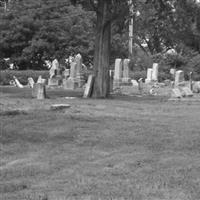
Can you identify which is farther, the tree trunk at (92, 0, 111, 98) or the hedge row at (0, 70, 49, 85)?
the hedge row at (0, 70, 49, 85)

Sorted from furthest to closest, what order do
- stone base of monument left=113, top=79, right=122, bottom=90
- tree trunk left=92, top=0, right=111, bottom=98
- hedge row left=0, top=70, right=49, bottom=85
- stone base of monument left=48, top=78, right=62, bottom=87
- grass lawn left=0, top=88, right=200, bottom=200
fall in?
hedge row left=0, top=70, right=49, bottom=85 < stone base of monument left=48, top=78, right=62, bottom=87 < stone base of monument left=113, top=79, right=122, bottom=90 < tree trunk left=92, top=0, right=111, bottom=98 < grass lawn left=0, top=88, right=200, bottom=200

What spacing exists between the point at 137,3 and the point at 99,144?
12997mm

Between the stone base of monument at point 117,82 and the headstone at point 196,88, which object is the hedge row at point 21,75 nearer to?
the stone base of monument at point 117,82

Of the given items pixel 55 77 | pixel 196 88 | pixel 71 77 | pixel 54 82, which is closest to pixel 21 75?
pixel 55 77

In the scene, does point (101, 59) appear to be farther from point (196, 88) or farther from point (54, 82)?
point (54, 82)

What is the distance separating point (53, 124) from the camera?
1070 centimetres

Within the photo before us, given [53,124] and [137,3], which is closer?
[53,124]

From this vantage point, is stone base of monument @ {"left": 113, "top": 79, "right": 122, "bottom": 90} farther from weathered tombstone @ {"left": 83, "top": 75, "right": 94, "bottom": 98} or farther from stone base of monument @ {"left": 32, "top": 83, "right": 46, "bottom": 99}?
stone base of monument @ {"left": 32, "top": 83, "right": 46, "bottom": 99}

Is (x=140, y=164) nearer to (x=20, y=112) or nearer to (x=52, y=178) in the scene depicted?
(x=52, y=178)

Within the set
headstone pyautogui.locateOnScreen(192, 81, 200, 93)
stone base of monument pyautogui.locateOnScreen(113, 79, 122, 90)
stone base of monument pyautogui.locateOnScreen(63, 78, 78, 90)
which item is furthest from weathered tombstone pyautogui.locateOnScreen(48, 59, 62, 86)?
headstone pyautogui.locateOnScreen(192, 81, 200, 93)

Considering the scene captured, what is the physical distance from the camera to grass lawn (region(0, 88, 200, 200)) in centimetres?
561

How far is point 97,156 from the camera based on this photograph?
24.8ft

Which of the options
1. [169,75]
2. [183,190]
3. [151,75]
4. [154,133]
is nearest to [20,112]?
[154,133]

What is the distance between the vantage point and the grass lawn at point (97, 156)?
561 centimetres
